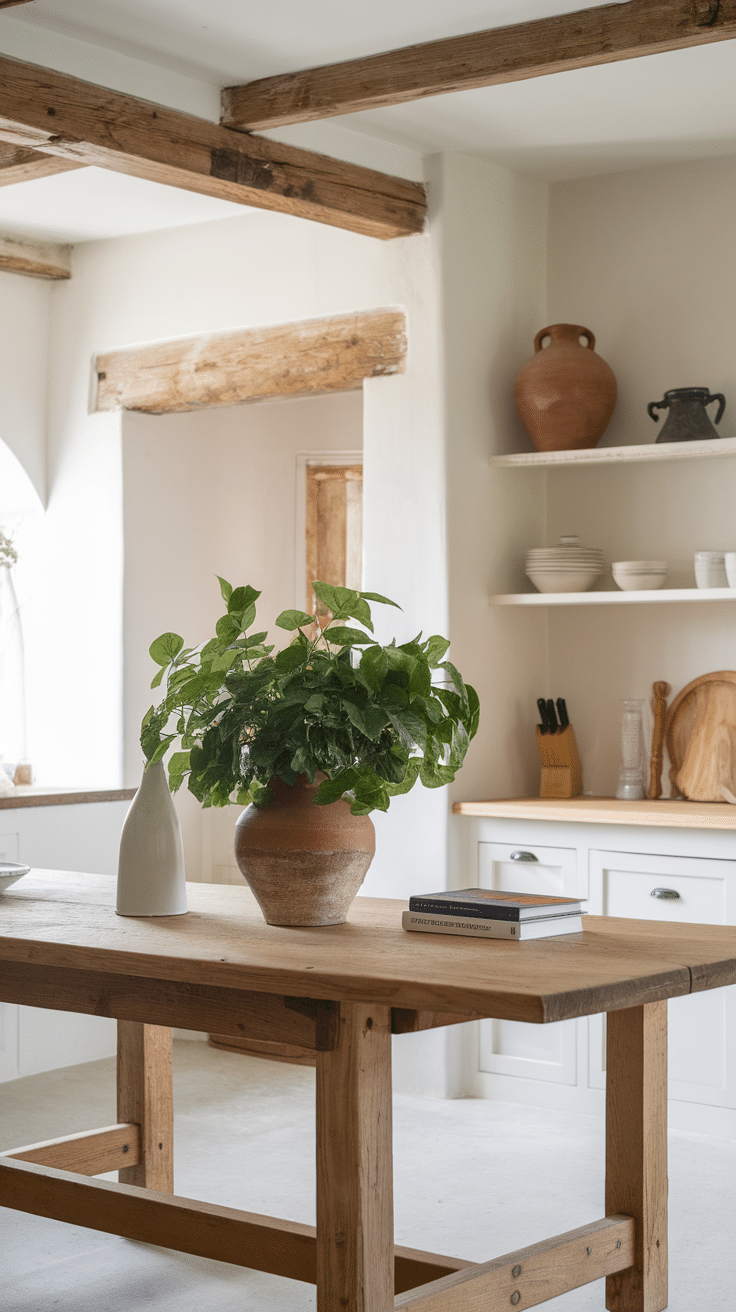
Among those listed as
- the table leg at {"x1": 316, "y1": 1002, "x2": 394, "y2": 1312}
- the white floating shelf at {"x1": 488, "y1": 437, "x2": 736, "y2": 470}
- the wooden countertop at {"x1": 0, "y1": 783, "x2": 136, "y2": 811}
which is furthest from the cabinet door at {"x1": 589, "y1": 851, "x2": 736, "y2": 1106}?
the table leg at {"x1": 316, "y1": 1002, "x2": 394, "y2": 1312}

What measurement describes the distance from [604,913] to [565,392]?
65.0 inches

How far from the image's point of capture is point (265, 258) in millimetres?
5332

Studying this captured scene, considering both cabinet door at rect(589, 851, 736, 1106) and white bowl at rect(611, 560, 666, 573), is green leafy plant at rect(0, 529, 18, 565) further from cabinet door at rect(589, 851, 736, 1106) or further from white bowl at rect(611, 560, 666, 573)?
cabinet door at rect(589, 851, 736, 1106)

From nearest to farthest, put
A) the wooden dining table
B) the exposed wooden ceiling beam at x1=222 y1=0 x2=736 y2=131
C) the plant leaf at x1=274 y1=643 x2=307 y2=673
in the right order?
the wooden dining table
the plant leaf at x1=274 y1=643 x2=307 y2=673
the exposed wooden ceiling beam at x1=222 y1=0 x2=736 y2=131

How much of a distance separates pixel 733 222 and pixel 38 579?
2.85 metres

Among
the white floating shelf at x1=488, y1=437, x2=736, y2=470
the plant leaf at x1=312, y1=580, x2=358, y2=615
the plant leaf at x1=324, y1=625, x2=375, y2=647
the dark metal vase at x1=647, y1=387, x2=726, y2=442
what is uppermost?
the dark metal vase at x1=647, y1=387, x2=726, y2=442

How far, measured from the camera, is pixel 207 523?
6043 mm

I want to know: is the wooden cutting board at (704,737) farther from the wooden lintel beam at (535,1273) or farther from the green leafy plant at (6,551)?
the green leafy plant at (6,551)

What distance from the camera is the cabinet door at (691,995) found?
14.6 ft

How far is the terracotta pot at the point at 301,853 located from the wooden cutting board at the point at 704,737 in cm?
244

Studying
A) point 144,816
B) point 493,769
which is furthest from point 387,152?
point 144,816

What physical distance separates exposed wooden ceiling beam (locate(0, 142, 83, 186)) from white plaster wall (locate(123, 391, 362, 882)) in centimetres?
126

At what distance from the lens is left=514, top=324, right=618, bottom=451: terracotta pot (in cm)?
500

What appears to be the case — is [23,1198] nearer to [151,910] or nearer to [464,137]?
[151,910]
